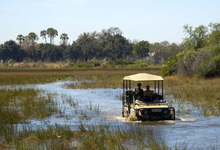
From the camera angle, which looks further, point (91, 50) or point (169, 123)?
point (91, 50)

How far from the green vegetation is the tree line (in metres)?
73.6

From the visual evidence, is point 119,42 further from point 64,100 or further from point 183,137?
point 183,137

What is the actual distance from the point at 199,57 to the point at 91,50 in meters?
86.6

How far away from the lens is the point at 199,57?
4697cm

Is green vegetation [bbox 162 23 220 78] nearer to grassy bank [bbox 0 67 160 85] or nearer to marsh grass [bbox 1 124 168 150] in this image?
grassy bank [bbox 0 67 160 85]

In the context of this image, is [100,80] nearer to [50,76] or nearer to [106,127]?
[50,76]

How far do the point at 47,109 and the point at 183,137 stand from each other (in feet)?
32.0

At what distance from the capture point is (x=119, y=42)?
137 m

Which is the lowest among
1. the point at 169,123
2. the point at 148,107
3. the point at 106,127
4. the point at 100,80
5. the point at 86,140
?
the point at 100,80

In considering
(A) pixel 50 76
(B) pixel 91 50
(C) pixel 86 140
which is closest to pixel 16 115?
(C) pixel 86 140

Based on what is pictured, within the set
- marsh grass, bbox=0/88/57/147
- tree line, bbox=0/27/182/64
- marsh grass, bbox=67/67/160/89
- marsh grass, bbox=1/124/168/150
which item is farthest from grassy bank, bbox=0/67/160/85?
tree line, bbox=0/27/182/64

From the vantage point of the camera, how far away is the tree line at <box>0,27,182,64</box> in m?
132

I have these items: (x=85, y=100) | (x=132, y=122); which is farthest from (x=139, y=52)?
(x=132, y=122)

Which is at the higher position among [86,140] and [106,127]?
[86,140]
